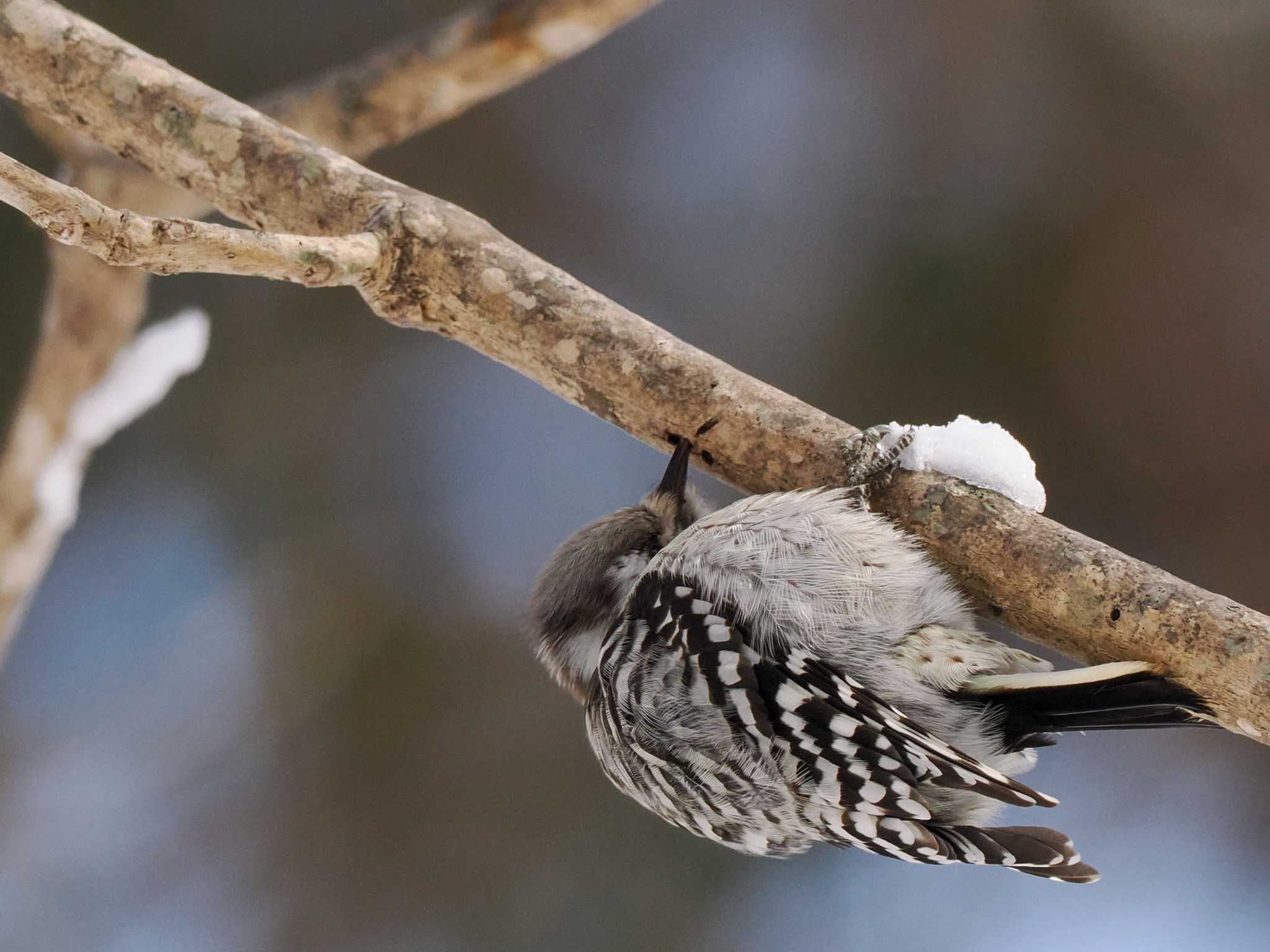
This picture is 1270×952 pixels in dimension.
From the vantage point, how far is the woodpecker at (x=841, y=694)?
1031mm

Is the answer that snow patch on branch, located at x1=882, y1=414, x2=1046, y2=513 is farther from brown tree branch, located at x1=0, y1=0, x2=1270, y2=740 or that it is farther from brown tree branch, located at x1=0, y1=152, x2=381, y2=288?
brown tree branch, located at x1=0, y1=152, x2=381, y2=288

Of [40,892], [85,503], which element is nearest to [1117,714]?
[85,503]

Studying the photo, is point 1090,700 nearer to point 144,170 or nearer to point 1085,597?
point 1085,597

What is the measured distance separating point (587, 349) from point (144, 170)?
103 cm

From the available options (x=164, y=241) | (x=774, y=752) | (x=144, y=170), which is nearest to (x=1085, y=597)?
(x=774, y=752)

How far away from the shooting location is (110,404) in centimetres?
222

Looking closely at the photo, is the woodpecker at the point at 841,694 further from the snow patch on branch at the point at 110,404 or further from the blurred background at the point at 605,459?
the snow patch on branch at the point at 110,404

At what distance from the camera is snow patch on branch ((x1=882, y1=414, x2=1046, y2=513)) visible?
1118 millimetres

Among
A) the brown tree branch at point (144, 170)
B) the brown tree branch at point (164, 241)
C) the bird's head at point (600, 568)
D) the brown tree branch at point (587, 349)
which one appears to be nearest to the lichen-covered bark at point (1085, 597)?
the brown tree branch at point (587, 349)

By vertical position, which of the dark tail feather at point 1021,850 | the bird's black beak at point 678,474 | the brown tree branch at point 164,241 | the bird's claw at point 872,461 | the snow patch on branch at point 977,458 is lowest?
the dark tail feather at point 1021,850

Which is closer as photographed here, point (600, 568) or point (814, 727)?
point (814, 727)

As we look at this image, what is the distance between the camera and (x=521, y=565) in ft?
8.13

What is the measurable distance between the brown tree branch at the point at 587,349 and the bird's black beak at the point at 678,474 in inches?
1.1

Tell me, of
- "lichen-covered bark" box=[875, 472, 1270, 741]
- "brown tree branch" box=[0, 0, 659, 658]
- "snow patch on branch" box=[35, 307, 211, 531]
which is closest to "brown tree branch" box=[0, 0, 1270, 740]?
"lichen-covered bark" box=[875, 472, 1270, 741]
